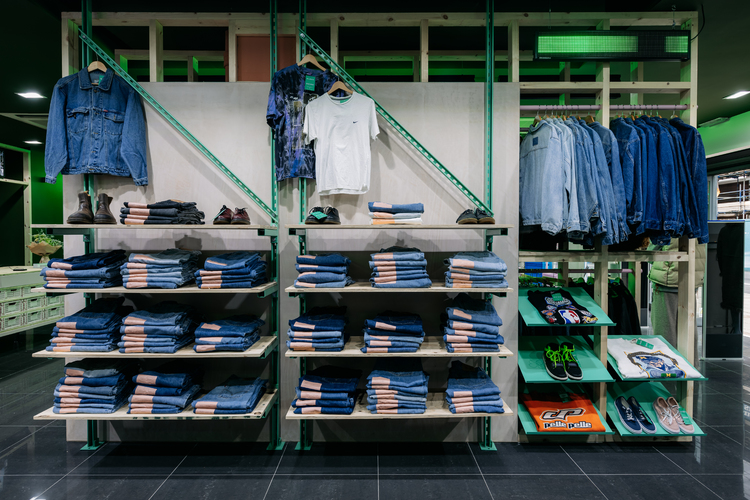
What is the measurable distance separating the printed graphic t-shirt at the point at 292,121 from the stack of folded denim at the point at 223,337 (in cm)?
112

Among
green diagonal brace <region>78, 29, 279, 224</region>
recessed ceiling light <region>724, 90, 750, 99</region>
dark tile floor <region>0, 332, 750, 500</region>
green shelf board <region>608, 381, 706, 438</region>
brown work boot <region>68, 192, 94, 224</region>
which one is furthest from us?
recessed ceiling light <region>724, 90, 750, 99</region>

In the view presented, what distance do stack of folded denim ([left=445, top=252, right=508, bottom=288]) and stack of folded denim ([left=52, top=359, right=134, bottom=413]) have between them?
2.40 m

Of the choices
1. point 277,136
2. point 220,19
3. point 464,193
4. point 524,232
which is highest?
point 220,19

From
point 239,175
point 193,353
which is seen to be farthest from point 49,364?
point 239,175

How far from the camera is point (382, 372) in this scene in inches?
104

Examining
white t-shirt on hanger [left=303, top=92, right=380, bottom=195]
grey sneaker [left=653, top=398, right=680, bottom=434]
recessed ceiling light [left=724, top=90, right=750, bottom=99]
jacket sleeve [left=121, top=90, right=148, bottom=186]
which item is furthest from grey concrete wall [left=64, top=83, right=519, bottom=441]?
recessed ceiling light [left=724, top=90, right=750, bottom=99]

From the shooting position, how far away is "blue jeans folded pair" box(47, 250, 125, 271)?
260 centimetres

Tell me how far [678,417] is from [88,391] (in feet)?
14.2

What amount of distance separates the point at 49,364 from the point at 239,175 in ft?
13.4

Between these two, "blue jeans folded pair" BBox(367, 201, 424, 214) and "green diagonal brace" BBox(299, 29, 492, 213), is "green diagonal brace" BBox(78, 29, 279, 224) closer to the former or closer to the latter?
"blue jeans folded pair" BBox(367, 201, 424, 214)

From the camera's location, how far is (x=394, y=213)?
256cm

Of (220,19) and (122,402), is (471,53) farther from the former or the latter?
(122,402)

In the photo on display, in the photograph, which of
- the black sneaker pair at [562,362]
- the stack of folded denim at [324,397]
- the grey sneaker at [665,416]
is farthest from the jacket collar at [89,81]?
the grey sneaker at [665,416]

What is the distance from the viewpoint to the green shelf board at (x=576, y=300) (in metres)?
2.91
